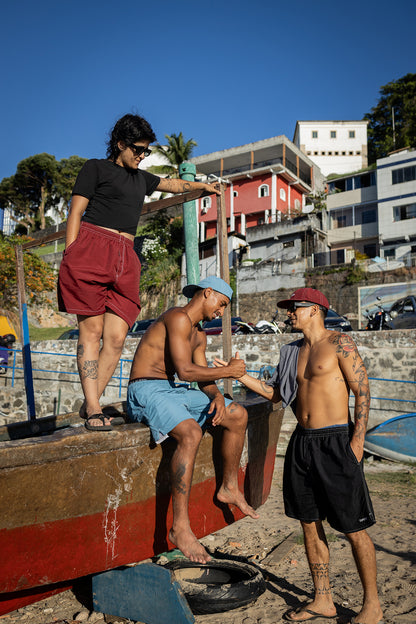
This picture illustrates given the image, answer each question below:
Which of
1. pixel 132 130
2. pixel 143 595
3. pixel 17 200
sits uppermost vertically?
pixel 17 200

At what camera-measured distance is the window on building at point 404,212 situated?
102 ft

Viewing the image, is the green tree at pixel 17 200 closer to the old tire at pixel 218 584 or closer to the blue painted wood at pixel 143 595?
the old tire at pixel 218 584

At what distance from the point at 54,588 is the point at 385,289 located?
2378 centimetres

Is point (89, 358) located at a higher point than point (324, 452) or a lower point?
higher

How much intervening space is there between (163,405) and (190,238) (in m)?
2.13

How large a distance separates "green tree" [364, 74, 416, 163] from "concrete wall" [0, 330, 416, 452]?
34038mm

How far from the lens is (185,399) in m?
3.07

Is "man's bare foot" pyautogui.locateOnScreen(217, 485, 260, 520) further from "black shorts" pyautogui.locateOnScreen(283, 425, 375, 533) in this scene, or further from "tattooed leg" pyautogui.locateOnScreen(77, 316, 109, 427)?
"tattooed leg" pyautogui.locateOnScreen(77, 316, 109, 427)

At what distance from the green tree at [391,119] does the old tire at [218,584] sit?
41764 millimetres

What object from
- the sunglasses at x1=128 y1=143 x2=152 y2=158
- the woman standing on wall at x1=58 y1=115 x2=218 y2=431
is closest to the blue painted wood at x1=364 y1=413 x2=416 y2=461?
the woman standing on wall at x1=58 y1=115 x2=218 y2=431

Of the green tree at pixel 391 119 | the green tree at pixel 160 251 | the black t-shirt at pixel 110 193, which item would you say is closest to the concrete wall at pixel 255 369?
the black t-shirt at pixel 110 193

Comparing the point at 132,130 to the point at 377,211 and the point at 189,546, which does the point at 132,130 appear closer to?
the point at 189,546

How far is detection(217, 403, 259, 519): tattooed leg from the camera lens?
3182 mm

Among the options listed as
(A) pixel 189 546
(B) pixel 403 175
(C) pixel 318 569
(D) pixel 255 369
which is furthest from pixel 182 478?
(B) pixel 403 175
